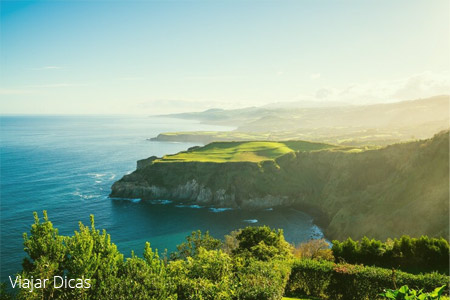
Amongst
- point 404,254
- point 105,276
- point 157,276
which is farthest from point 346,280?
point 105,276

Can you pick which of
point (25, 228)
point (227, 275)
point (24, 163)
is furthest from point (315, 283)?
point (24, 163)

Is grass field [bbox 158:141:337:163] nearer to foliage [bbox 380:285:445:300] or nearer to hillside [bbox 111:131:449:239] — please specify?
hillside [bbox 111:131:449:239]

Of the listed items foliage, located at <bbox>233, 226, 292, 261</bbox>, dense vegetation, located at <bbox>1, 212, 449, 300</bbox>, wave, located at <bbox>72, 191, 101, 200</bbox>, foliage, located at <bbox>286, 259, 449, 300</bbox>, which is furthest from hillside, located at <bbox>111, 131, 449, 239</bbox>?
dense vegetation, located at <bbox>1, 212, 449, 300</bbox>

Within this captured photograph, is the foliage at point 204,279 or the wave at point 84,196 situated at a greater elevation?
the foliage at point 204,279

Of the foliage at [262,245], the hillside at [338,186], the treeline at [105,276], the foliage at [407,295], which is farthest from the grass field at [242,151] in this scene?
the foliage at [407,295]

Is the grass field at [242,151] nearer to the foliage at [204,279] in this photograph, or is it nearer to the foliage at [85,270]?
the foliage at [204,279]

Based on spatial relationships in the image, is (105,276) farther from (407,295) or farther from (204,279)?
(407,295)
